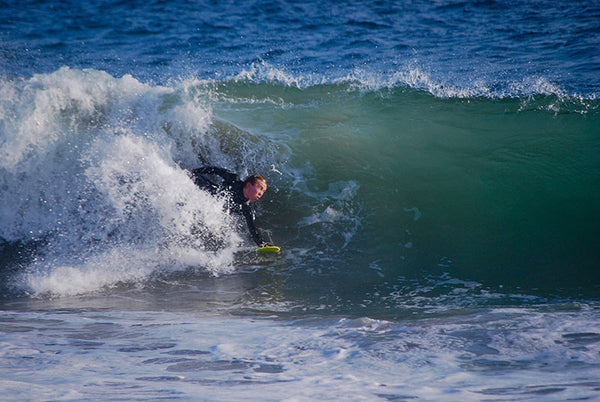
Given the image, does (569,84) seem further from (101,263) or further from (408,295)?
(101,263)

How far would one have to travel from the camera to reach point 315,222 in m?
6.82

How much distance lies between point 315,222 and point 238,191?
1.30 metres

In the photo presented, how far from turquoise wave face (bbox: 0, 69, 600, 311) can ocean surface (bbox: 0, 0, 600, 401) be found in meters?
0.03

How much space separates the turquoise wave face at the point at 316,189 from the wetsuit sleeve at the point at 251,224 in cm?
34

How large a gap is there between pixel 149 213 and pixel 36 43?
1041 cm

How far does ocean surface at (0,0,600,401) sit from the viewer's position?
2822 millimetres

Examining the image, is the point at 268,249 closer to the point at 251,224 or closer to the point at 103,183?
the point at 251,224

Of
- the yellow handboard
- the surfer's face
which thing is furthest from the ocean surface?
the surfer's face

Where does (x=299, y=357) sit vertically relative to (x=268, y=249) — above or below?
above

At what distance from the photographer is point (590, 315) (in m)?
3.95

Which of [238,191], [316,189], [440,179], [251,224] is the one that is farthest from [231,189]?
[440,179]

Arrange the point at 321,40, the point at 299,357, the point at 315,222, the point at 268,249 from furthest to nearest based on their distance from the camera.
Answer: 1. the point at 321,40
2. the point at 315,222
3. the point at 268,249
4. the point at 299,357

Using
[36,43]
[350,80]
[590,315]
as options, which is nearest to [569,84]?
[350,80]

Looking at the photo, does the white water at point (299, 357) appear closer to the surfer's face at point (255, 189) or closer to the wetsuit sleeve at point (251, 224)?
the wetsuit sleeve at point (251, 224)
